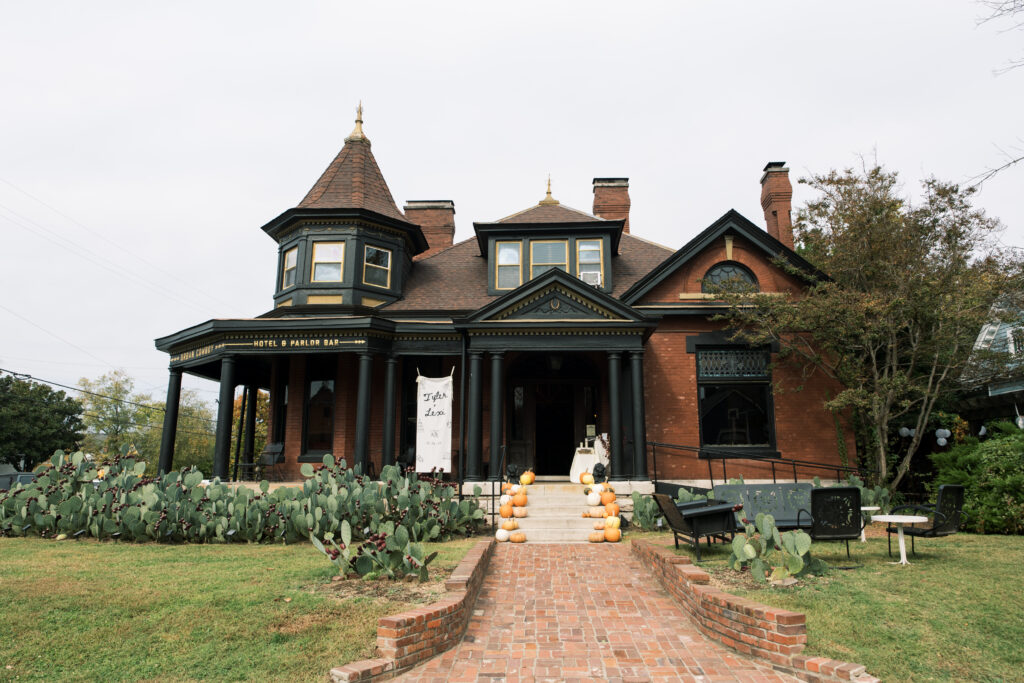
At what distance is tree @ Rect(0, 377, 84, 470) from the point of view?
3866 cm

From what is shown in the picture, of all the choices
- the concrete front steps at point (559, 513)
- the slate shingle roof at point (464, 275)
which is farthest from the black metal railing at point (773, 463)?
the slate shingle roof at point (464, 275)

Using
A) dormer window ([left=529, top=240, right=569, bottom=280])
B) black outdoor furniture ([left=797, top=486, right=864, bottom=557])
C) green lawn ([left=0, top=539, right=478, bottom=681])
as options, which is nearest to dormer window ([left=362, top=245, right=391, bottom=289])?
dormer window ([left=529, top=240, right=569, bottom=280])

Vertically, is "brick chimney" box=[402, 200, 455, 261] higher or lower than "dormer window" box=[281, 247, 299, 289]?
higher

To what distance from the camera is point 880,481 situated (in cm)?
1316

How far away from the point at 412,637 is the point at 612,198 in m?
18.1

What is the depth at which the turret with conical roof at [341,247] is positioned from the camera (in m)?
17.0

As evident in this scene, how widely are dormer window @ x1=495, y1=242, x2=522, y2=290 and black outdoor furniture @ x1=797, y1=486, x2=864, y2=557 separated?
437 inches

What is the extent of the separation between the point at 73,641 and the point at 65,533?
615 centimetres

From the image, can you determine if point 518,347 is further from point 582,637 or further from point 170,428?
point 170,428

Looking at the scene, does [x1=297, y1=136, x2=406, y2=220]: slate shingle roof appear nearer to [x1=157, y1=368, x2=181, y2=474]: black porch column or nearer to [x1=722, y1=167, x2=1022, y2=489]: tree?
[x1=157, y1=368, x2=181, y2=474]: black porch column

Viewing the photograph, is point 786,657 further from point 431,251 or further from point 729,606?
point 431,251

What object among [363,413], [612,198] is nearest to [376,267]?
[363,413]

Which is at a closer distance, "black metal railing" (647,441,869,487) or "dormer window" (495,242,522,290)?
"black metal railing" (647,441,869,487)

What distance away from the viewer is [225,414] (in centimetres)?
1495
